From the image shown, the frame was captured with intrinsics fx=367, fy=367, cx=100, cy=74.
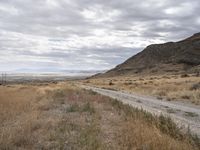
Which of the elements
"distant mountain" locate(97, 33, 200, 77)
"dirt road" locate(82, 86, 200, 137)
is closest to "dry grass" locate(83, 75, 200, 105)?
"dirt road" locate(82, 86, 200, 137)

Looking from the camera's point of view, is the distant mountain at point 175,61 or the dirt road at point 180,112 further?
the distant mountain at point 175,61

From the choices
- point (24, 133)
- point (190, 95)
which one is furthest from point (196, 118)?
point (190, 95)

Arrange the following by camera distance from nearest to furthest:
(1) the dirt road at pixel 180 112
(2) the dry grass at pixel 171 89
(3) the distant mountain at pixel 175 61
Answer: (1) the dirt road at pixel 180 112
(2) the dry grass at pixel 171 89
(3) the distant mountain at pixel 175 61

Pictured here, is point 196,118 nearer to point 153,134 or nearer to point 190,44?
point 153,134

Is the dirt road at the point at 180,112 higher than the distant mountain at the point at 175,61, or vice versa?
the distant mountain at the point at 175,61

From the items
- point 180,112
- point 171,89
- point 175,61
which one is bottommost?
point 180,112

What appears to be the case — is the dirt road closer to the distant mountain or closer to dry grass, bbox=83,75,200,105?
dry grass, bbox=83,75,200,105

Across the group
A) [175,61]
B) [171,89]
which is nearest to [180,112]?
[171,89]

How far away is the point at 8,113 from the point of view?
1658cm

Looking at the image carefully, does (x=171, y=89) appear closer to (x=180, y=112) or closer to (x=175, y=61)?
(x=180, y=112)

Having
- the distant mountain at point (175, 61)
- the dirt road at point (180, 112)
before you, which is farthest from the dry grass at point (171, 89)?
the distant mountain at point (175, 61)

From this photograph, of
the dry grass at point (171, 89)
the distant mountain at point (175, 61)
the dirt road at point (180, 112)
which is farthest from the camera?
the distant mountain at point (175, 61)

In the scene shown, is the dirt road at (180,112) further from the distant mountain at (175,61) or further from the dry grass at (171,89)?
the distant mountain at (175,61)

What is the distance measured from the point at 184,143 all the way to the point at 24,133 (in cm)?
468
